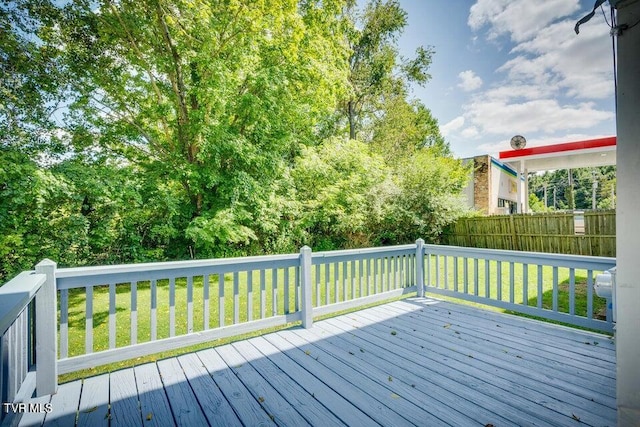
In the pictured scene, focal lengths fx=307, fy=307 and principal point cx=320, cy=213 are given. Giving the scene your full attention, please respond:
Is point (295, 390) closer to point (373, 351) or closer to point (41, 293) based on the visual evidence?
point (373, 351)

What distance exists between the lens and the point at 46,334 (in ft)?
7.48

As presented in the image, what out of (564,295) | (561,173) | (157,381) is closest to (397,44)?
(564,295)

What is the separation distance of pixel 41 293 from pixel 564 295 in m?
7.21

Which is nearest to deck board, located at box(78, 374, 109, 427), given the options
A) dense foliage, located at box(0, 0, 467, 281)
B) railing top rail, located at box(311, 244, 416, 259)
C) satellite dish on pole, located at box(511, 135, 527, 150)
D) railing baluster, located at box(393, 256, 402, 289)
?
railing top rail, located at box(311, 244, 416, 259)

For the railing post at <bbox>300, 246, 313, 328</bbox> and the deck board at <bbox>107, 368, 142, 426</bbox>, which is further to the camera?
the railing post at <bbox>300, 246, 313, 328</bbox>

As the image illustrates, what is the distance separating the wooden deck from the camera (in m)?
2.02

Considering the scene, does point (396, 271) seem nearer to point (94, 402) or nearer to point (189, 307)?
point (189, 307)

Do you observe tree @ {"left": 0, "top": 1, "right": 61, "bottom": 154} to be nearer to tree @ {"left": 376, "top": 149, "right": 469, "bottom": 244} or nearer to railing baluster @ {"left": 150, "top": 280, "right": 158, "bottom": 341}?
railing baluster @ {"left": 150, "top": 280, "right": 158, "bottom": 341}

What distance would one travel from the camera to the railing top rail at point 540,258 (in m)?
3.27

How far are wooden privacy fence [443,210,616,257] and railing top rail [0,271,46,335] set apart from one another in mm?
11077

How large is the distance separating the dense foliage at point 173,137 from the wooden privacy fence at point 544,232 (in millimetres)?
1411

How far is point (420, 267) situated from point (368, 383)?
2.87 metres

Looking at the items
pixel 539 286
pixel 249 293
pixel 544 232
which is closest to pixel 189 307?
pixel 249 293

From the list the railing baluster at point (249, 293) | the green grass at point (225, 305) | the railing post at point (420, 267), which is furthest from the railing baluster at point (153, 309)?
the railing post at point (420, 267)
